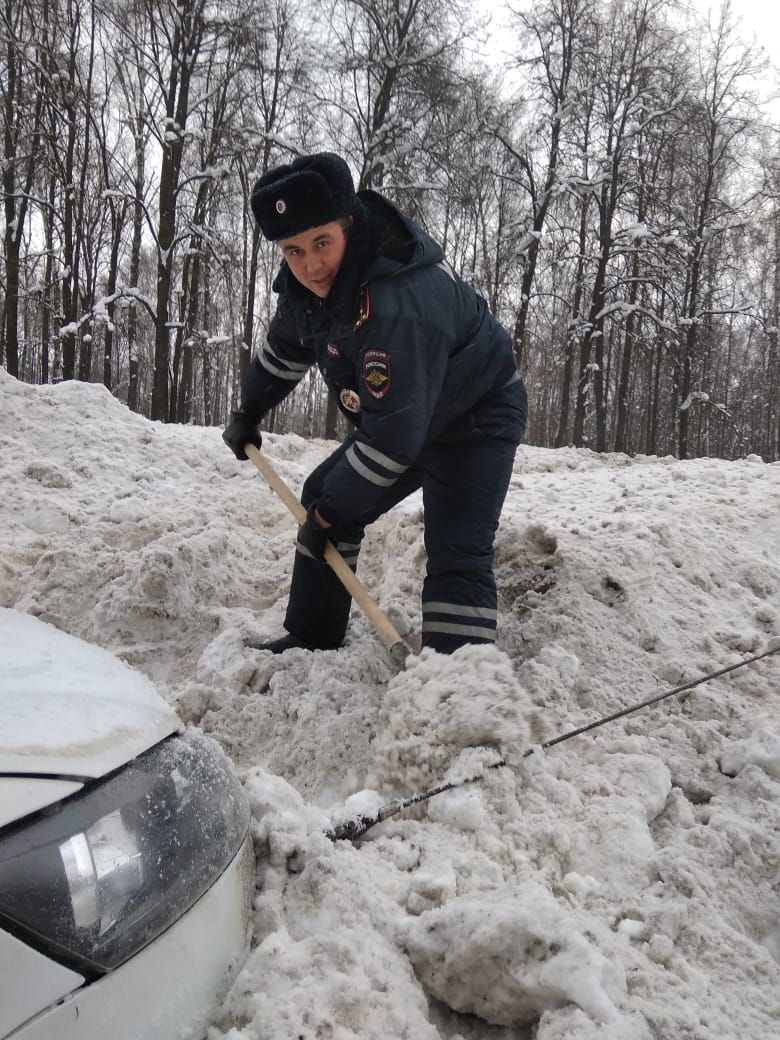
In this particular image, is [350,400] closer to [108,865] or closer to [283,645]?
[283,645]

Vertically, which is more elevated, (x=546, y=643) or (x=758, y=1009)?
(x=546, y=643)

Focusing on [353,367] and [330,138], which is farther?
[330,138]

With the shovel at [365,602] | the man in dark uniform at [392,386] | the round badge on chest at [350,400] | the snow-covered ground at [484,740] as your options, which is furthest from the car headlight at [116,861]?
the round badge on chest at [350,400]

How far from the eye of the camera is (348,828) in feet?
5.14

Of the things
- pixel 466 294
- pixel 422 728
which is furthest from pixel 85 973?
pixel 466 294

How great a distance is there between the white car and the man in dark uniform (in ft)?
4.17

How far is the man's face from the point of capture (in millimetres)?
2307

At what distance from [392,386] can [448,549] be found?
0.68 meters

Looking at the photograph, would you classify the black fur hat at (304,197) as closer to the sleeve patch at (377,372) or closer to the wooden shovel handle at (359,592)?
the sleeve patch at (377,372)

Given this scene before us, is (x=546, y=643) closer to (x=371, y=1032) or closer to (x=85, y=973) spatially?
(x=371, y=1032)

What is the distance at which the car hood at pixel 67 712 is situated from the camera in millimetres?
920

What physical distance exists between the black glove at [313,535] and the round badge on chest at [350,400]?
0.47m

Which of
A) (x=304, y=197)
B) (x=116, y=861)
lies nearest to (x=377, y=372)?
(x=304, y=197)

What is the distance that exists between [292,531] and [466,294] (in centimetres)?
208
